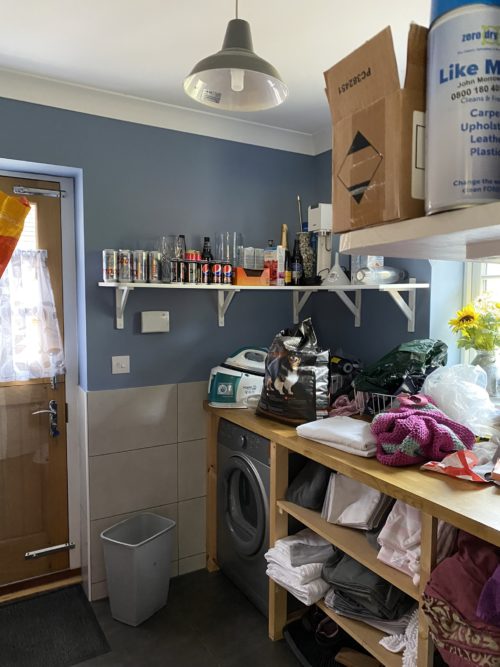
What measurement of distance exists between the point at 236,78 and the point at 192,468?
2.06 meters

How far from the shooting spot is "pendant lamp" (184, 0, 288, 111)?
1.37 meters

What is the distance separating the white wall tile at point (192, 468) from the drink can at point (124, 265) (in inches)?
38.9

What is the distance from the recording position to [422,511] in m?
1.39

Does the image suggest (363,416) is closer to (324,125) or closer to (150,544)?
(150,544)

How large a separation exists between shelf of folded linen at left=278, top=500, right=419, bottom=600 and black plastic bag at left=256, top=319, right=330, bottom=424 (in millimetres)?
377

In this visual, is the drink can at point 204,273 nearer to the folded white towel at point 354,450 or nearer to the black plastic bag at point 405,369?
the black plastic bag at point 405,369

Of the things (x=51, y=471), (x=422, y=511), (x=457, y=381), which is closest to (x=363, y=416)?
(x=457, y=381)

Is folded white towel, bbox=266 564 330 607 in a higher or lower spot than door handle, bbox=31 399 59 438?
lower

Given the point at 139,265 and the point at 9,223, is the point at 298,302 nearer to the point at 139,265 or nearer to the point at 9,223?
the point at 139,265

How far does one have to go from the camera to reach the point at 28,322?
2559 millimetres

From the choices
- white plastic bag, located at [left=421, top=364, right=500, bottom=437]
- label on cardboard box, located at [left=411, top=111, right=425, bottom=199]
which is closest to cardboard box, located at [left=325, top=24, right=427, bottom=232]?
label on cardboard box, located at [left=411, top=111, right=425, bottom=199]

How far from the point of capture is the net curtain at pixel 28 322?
2.50 m

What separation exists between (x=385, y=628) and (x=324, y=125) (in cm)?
253

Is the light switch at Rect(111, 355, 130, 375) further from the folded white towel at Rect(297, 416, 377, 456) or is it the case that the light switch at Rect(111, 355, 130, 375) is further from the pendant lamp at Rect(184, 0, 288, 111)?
the pendant lamp at Rect(184, 0, 288, 111)
